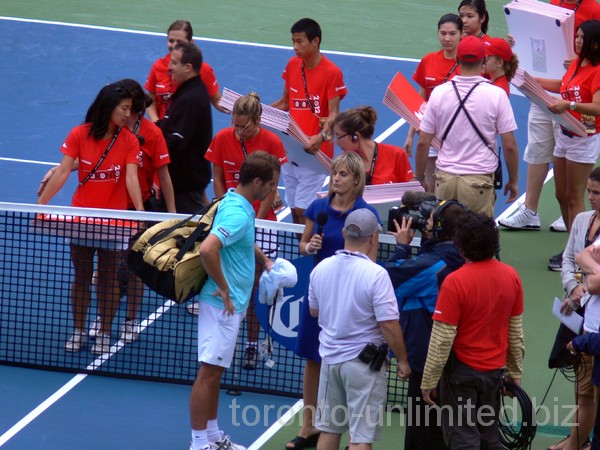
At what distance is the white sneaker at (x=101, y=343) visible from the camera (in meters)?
8.43

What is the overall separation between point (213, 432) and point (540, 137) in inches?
202

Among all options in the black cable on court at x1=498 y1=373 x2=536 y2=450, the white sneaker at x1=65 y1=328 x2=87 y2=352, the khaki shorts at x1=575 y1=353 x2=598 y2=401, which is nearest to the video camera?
the black cable on court at x1=498 y1=373 x2=536 y2=450

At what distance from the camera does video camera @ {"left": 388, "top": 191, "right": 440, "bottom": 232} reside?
6.45 metres

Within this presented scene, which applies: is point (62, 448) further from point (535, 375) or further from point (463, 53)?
point (463, 53)

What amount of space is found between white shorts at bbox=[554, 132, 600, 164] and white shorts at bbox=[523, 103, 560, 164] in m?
0.59

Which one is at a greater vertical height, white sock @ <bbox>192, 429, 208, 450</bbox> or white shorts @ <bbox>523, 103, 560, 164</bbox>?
white shorts @ <bbox>523, 103, 560, 164</bbox>

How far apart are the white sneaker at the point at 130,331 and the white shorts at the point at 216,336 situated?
175cm

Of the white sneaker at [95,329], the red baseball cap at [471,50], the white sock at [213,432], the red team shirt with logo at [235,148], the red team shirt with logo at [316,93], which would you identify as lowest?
the white sock at [213,432]

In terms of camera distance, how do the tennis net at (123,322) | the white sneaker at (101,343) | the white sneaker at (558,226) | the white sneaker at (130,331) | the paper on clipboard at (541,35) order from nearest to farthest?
the tennis net at (123,322), the white sneaker at (101,343), the white sneaker at (130,331), the paper on clipboard at (541,35), the white sneaker at (558,226)

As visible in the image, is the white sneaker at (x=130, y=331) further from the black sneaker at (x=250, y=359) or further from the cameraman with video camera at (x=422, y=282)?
the cameraman with video camera at (x=422, y=282)

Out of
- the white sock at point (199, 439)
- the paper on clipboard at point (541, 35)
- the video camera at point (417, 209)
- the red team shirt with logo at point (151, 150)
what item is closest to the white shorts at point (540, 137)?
the paper on clipboard at point (541, 35)

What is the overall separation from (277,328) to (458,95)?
229 centimetres

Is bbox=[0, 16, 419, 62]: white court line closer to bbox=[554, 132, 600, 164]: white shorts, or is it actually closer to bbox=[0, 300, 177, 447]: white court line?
bbox=[554, 132, 600, 164]: white shorts

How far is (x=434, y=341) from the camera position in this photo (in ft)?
19.4
